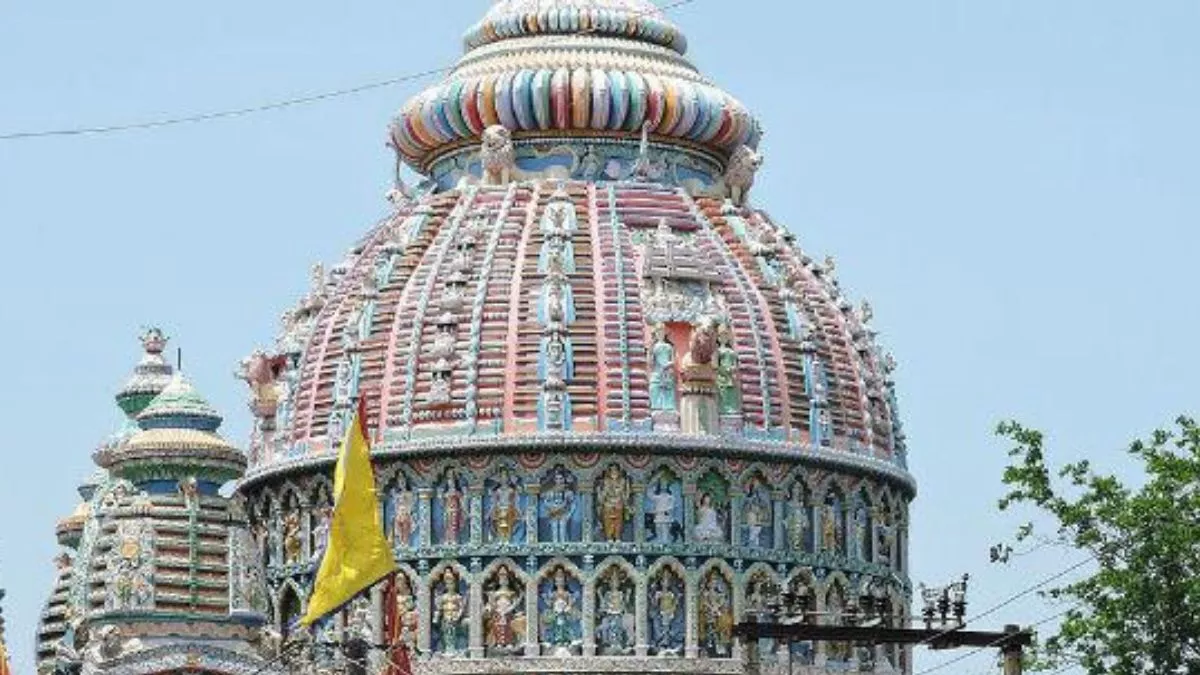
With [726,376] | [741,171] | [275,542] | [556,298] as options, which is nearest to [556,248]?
[556,298]

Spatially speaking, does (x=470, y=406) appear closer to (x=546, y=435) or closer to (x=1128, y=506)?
(x=546, y=435)

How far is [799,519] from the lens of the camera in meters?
86.3

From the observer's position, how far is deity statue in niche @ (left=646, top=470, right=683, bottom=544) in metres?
84.9

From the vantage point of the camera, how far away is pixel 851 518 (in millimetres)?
87312

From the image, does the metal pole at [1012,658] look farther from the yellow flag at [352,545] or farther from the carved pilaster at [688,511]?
the carved pilaster at [688,511]

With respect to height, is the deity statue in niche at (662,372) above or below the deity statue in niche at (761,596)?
above

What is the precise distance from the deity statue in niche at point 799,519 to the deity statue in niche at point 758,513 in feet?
1.40

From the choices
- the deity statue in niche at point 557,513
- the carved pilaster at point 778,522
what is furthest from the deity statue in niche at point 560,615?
the carved pilaster at point 778,522

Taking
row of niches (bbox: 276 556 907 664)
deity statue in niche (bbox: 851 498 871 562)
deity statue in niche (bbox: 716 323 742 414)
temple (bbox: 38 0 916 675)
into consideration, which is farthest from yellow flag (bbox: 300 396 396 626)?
deity statue in niche (bbox: 851 498 871 562)

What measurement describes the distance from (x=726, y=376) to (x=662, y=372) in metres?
1.15

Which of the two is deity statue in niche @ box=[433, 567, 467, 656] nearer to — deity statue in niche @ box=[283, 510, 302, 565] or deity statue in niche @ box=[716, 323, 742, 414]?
deity statue in niche @ box=[283, 510, 302, 565]

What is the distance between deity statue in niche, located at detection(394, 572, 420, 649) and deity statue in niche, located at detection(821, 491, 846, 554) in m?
7.47

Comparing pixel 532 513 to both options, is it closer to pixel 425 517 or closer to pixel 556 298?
pixel 425 517

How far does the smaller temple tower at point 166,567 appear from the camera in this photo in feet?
248
